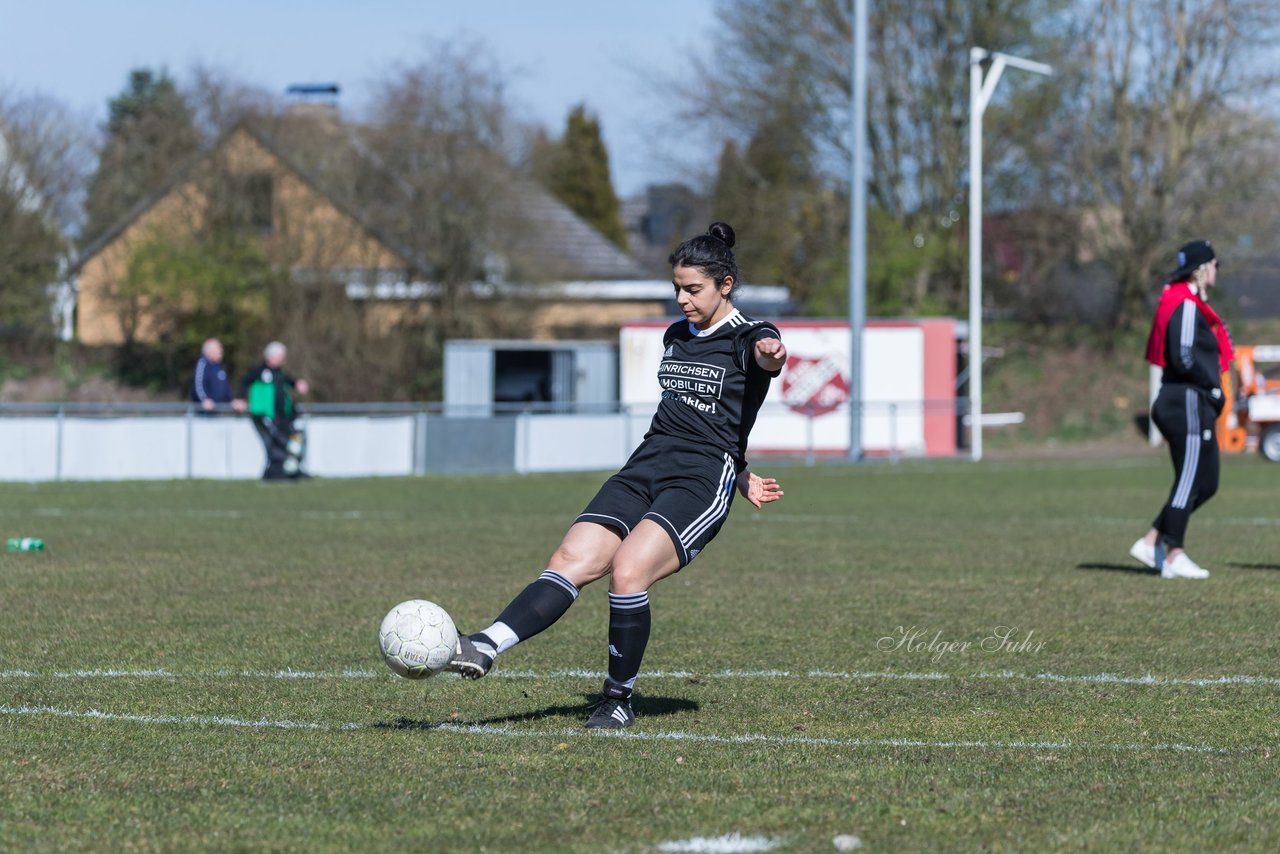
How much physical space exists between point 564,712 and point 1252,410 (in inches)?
1142

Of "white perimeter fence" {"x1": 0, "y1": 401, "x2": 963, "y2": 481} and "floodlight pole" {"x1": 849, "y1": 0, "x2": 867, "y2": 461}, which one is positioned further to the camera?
"floodlight pole" {"x1": 849, "y1": 0, "x2": 867, "y2": 461}

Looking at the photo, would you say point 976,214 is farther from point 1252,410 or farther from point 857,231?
point 1252,410

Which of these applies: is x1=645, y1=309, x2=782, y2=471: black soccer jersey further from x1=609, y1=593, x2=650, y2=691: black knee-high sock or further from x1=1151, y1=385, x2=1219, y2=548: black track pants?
x1=1151, y1=385, x2=1219, y2=548: black track pants

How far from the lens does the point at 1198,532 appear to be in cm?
1539

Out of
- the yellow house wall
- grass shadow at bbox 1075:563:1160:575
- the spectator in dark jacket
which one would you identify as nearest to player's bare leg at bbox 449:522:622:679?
grass shadow at bbox 1075:563:1160:575

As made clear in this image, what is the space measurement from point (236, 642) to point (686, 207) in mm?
41188

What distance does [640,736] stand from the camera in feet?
19.7

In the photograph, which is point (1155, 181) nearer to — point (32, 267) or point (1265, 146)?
point (1265, 146)

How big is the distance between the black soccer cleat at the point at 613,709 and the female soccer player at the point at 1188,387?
6115mm

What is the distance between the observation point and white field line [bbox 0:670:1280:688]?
23.7 feet

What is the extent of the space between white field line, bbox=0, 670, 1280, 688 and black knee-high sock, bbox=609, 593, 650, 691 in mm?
1210

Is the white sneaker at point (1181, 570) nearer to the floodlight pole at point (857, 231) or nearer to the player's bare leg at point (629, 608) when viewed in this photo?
the player's bare leg at point (629, 608)

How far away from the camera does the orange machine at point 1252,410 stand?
3269 cm

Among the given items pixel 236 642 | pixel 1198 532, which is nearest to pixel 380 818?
pixel 236 642
